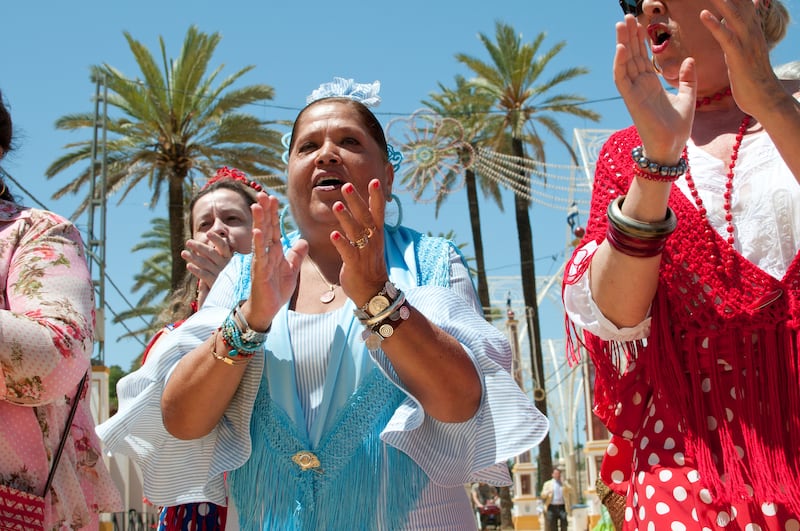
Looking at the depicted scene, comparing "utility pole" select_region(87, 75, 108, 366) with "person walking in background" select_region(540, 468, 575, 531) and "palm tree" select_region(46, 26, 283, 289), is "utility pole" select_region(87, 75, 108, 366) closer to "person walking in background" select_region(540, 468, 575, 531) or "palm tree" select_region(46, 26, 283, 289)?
"palm tree" select_region(46, 26, 283, 289)

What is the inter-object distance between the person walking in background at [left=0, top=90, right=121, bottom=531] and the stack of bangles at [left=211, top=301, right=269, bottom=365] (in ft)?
1.28

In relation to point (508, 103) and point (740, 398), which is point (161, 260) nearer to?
point (508, 103)

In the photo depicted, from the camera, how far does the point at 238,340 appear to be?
8.53ft

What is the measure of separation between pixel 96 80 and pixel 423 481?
18.9m

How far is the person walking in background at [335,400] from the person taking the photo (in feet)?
8.38

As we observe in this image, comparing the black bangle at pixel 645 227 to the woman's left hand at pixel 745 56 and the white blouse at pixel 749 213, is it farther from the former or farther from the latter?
the woman's left hand at pixel 745 56

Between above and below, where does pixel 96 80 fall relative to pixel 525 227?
above

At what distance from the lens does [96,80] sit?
784 inches

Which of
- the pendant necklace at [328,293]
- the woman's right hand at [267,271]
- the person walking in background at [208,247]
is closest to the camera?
the woman's right hand at [267,271]

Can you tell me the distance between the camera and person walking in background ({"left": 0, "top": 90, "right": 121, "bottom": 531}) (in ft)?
8.09

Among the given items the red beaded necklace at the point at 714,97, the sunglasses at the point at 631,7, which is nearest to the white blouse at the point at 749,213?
the red beaded necklace at the point at 714,97

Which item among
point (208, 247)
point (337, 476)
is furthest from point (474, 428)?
point (208, 247)

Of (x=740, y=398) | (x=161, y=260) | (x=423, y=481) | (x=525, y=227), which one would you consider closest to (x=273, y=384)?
(x=423, y=481)

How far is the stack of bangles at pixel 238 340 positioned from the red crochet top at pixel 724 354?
0.90 m
